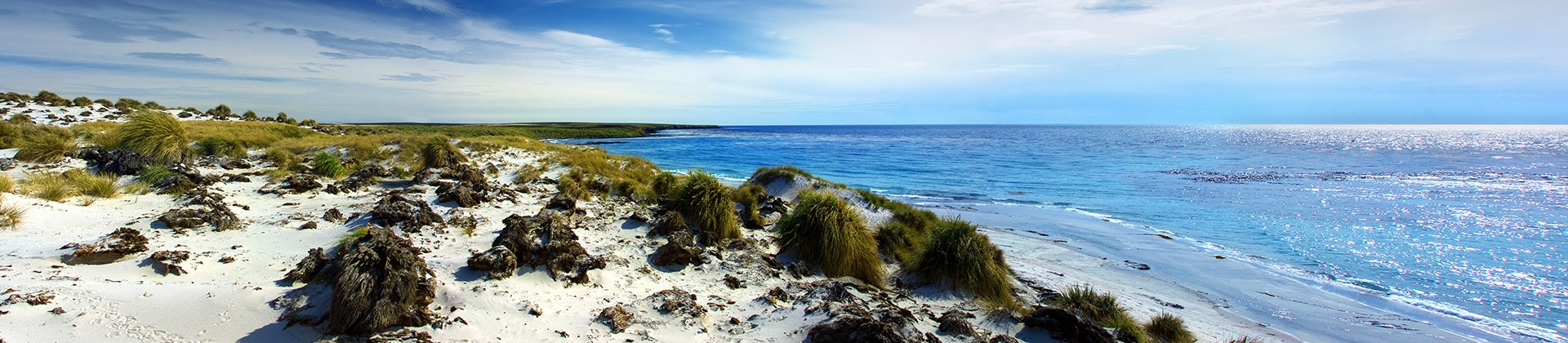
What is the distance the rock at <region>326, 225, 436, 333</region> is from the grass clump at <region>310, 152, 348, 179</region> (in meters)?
8.40

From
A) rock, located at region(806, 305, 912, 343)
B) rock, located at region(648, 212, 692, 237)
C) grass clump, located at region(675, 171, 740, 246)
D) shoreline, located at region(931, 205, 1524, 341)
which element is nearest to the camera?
rock, located at region(806, 305, 912, 343)

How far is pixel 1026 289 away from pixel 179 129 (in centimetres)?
1807

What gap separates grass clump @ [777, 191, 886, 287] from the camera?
8.34 meters

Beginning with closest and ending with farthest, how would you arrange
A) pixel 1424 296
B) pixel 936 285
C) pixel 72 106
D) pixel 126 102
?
pixel 936 285, pixel 1424 296, pixel 72 106, pixel 126 102

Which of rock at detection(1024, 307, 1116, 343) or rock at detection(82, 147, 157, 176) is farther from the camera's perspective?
rock at detection(82, 147, 157, 176)

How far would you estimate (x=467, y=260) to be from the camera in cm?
649

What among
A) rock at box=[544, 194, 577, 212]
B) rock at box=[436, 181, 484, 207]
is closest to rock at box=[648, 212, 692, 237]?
rock at box=[544, 194, 577, 212]

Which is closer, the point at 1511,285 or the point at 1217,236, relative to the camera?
the point at 1511,285

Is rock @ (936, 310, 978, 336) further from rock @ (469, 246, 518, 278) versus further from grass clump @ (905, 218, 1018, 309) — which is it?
rock @ (469, 246, 518, 278)

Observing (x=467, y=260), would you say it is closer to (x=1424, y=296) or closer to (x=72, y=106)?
(x=1424, y=296)

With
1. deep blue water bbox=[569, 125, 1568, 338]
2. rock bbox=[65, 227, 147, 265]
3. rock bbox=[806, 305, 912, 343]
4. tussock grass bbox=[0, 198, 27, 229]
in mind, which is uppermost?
tussock grass bbox=[0, 198, 27, 229]

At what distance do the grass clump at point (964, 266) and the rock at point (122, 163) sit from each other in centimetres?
1351

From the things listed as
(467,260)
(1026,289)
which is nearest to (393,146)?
(467,260)

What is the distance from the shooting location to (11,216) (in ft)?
21.9
